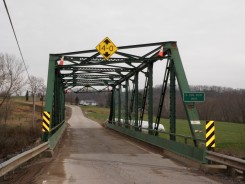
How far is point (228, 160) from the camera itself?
9750 mm

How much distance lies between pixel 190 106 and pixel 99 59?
25.7ft

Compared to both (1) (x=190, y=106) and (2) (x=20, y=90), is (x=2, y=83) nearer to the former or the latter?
(2) (x=20, y=90)

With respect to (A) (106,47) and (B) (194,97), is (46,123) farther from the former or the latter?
(B) (194,97)

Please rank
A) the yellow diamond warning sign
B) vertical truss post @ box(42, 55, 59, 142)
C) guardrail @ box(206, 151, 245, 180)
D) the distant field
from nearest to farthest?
guardrail @ box(206, 151, 245, 180) → vertical truss post @ box(42, 55, 59, 142) → the yellow diamond warning sign → the distant field

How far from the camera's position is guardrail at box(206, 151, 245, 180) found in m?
9.13

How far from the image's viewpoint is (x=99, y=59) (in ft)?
68.0

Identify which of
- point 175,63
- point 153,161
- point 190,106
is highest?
point 175,63

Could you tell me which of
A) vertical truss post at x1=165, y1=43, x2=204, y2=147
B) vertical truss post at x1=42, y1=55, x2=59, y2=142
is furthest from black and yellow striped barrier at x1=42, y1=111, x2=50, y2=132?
vertical truss post at x1=165, y1=43, x2=204, y2=147

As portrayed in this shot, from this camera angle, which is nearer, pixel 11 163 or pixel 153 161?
pixel 11 163

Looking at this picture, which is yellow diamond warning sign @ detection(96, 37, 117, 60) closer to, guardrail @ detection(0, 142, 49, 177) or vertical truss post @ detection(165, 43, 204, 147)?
vertical truss post @ detection(165, 43, 204, 147)

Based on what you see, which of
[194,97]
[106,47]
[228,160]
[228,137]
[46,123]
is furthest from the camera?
[228,137]

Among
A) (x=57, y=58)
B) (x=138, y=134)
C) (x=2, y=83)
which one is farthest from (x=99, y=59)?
(x=2, y=83)

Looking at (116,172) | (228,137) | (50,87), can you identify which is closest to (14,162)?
(116,172)

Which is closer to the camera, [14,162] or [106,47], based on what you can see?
[14,162]
